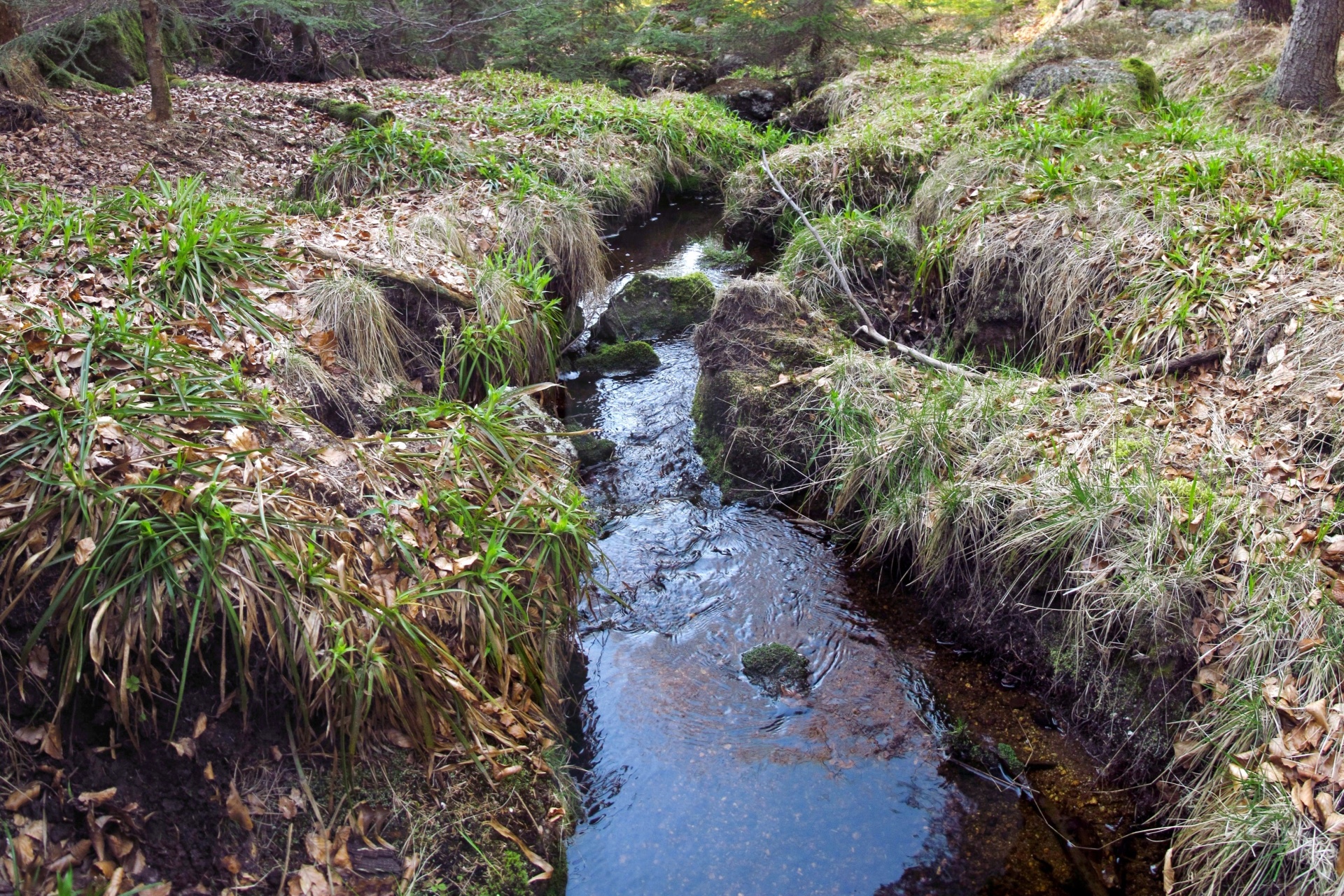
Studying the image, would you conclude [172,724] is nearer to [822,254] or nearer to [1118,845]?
[1118,845]

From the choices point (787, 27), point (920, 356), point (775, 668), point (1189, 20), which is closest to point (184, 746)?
point (775, 668)

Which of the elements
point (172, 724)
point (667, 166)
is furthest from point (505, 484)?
point (667, 166)

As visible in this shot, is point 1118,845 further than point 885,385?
No

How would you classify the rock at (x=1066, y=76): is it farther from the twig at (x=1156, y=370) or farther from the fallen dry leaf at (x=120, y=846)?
the fallen dry leaf at (x=120, y=846)

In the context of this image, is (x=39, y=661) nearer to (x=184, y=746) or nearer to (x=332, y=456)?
(x=184, y=746)

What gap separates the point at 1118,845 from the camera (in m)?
3.14

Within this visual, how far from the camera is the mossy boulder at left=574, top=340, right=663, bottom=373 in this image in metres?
6.57

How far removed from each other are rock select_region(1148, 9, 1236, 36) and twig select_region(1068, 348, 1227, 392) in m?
7.15

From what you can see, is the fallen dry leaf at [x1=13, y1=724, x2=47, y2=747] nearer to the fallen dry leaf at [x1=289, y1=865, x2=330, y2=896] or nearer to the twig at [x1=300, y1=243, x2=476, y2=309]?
the fallen dry leaf at [x1=289, y1=865, x2=330, y2=896]

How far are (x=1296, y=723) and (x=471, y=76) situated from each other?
11757mm

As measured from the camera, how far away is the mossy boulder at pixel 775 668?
3830 millimetres

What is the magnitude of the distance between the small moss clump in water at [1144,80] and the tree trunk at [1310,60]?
102cm

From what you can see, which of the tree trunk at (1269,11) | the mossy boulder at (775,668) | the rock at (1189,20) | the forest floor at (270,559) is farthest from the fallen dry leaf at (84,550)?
the rock at (1189,20)

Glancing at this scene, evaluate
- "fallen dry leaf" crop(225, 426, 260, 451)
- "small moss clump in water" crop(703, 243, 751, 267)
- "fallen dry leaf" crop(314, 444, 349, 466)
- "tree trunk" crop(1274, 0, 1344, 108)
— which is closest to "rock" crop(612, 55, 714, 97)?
"small moss clump in water" crop(703, 243, 751, 267)
